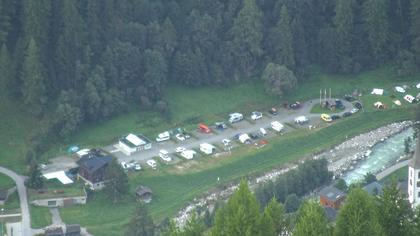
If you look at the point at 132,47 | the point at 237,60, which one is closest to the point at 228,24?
the point at 237,60

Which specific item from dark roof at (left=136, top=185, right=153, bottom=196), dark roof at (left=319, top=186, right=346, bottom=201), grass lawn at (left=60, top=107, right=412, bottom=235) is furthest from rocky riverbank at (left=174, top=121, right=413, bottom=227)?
dark roof at (left=319, top=186, right=346, bottom=201)

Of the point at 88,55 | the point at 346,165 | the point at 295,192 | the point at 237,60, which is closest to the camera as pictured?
the point at 295,192

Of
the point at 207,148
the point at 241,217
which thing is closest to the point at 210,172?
the point at 207,148

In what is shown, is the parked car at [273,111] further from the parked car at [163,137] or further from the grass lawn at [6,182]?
the grass lawn at [6,182]

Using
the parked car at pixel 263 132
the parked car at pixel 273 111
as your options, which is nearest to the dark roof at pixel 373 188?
the parked car at pixel 263 132

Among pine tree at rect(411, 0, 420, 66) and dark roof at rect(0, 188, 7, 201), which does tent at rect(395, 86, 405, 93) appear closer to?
pine tree at rect(411, 0, 420, 66)

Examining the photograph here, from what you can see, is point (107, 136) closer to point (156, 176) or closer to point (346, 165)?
point (156, 176)
